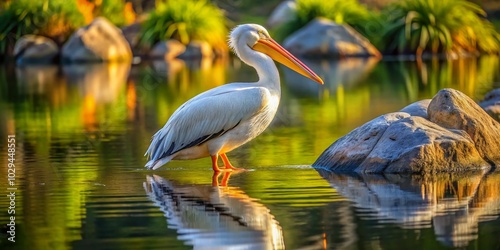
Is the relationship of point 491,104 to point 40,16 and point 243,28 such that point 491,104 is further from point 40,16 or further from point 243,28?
point 40,16

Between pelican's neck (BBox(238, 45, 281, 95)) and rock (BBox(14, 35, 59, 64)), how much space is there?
82.9 feet

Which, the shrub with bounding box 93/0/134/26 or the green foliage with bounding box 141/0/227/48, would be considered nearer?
the green foliage with bounding box 141/0/227/48

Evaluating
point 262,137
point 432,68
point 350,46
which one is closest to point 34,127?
point 262,137

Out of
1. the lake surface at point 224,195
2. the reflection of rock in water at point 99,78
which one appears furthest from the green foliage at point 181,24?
the lake surface at point 224,195

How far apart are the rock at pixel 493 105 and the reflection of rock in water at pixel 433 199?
2506 millimetres

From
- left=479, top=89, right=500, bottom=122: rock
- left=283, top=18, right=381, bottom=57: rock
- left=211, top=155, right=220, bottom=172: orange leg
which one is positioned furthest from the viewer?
left=283, top=18, right=381, bottom=57: rock

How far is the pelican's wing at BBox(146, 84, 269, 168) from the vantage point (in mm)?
10164

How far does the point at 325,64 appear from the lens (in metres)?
31.5

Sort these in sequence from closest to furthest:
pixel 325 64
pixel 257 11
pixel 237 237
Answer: pixel 237 237 → pixel 325 64 → pixel 257 11

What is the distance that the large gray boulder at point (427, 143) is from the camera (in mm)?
10000

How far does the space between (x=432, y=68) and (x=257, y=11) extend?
18354mm

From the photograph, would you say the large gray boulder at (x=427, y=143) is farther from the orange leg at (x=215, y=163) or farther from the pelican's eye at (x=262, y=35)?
the pelican's eye at (x=262, y=35)

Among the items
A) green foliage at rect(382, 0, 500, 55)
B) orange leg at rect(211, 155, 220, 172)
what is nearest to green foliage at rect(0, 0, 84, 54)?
green foliage at rect(382, 0, 500, 55)

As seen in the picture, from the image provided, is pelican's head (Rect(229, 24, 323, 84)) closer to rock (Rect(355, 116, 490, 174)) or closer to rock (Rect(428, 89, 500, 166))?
rock (Rect(355, 116, 490, 174))
